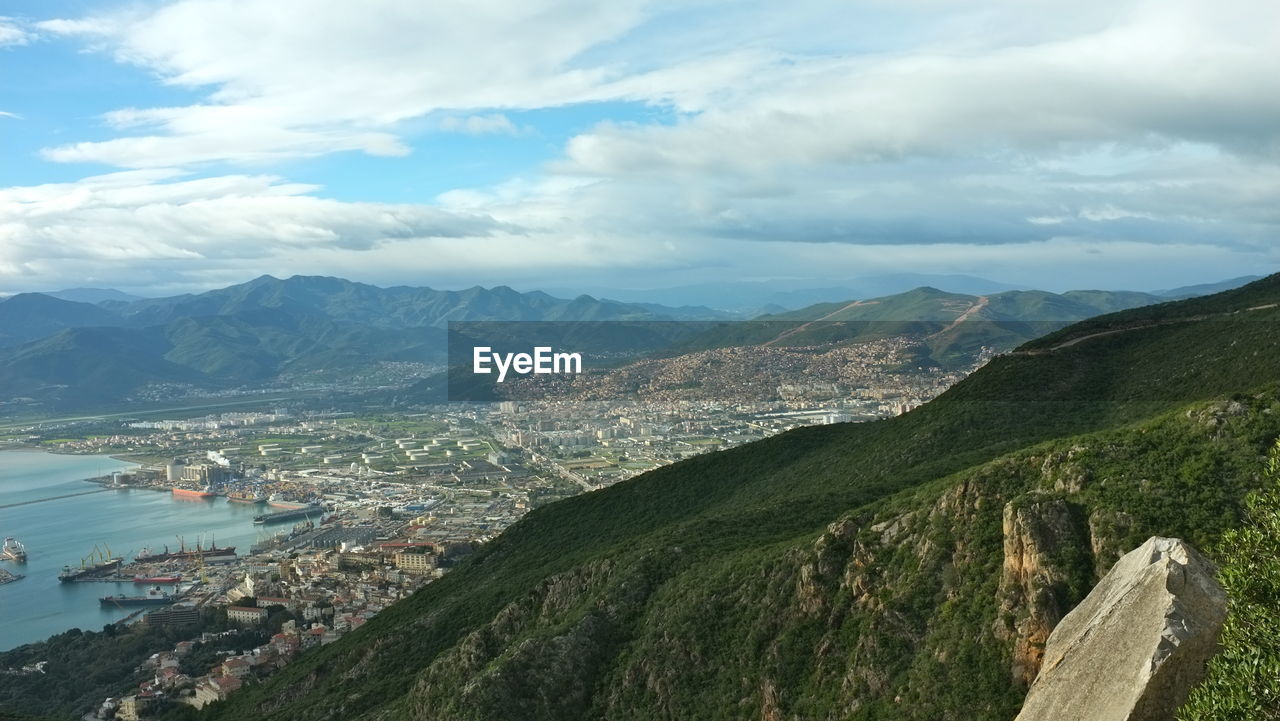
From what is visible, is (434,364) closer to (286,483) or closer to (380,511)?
(286,483)

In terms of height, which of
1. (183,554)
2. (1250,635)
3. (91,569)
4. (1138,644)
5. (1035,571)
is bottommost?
(91,569)

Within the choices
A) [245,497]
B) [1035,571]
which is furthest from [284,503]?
[1035,571]

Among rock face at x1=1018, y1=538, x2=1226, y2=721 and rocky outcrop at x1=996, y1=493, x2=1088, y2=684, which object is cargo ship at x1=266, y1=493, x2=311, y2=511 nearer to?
rocky outcrop at x1=996, y1=493, x2=1088, y2=684

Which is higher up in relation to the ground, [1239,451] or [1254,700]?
[1239,451]

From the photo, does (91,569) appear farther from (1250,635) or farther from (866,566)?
(1250,635)

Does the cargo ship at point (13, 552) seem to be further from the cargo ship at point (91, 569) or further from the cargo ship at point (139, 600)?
the cargo ship at point (139, 600)

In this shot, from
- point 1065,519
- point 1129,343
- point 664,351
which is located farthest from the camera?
point 664,351

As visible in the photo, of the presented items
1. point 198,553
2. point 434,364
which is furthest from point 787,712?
point 434,364
